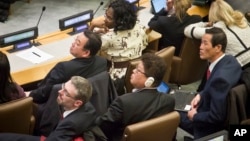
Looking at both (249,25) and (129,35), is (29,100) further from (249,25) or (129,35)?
(249,25)

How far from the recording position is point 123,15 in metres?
3.86

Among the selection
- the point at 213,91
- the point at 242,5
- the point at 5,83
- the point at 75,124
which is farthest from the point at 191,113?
the point at 242,5

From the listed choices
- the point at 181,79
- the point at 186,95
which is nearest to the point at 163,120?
Result: the point at 186,95

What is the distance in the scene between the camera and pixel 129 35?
154 inches

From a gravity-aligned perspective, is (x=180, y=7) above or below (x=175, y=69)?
above

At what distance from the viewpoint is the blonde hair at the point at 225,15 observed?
402cm

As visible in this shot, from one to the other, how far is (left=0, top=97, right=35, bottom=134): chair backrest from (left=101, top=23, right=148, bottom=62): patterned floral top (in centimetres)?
101

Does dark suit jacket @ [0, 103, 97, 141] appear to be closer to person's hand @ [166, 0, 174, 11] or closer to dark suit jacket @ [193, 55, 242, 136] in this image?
dark suit jacket @ [193, 55, 242, 136]

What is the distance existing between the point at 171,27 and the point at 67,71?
1.37 meters

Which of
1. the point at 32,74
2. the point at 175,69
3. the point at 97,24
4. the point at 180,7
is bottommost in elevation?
the point at 175,69

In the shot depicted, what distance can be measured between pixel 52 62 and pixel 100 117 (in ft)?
3.38

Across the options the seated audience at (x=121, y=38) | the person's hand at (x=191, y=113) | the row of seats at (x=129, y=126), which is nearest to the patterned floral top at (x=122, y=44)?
the seated audience at (x=121, y=38)

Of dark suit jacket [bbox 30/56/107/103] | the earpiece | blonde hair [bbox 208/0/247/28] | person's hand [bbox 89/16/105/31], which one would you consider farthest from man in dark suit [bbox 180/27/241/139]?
person's hand [bbox 89/16/105/31]

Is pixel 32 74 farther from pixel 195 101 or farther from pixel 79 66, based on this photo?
pixel 195 101
